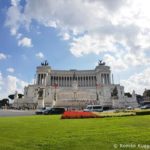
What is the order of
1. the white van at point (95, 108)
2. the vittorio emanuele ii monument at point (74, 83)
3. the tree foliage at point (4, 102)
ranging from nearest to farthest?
the white van at point (95, 108) → the vittorio emanuele ii monument at point (74, 83) → the tree foliage at point (4, 102)

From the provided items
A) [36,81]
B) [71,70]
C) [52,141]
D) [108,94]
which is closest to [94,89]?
[108,94]

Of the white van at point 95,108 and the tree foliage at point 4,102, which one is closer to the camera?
the white van at point 95,108

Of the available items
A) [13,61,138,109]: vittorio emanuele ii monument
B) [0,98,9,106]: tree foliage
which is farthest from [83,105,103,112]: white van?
[0,98,9,106]: tree foliage

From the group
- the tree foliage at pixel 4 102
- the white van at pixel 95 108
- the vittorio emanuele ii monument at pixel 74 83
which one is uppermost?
the vittorio emanuele ii monument at pixel 74 83

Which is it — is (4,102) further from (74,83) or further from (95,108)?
(95,108)

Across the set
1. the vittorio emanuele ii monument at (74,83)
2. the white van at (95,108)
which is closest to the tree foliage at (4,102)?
the vittorio emanuele ii monument at (74,83)

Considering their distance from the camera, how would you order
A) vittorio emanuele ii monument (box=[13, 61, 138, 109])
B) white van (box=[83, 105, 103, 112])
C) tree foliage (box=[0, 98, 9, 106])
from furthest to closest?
1. tree foliage (box=[0, 98, 9, 106])
2. vittorio emanuele ii monument (box=[13, 61, 138, 109])
3. white van (box=[83, 105, 103, 112])

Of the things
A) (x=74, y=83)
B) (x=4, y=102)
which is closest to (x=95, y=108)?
(x=74, y=83)

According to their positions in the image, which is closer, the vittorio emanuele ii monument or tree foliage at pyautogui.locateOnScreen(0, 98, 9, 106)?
the vittorio emanuele ii monument

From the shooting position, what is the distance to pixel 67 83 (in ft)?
512

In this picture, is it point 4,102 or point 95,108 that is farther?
point 4,102

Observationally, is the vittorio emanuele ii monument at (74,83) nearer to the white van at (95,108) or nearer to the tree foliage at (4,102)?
the tree foliage at (4,102)

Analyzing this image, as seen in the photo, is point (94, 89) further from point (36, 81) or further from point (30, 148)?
point (30, 148)

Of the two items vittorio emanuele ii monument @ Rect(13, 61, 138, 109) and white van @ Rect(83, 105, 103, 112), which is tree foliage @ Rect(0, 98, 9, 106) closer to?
vittorio emanuele ii monument @ Rect(13, 61, 138, 109)
